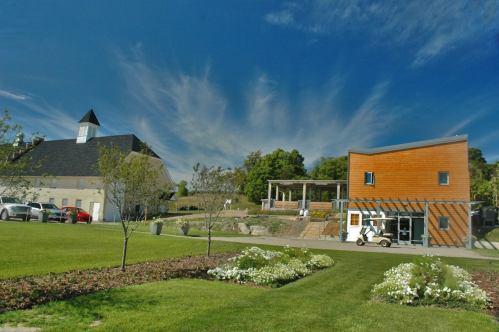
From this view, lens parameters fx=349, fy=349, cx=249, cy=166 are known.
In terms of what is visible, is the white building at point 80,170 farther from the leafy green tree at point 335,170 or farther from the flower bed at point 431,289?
the flower bed at point 431,289

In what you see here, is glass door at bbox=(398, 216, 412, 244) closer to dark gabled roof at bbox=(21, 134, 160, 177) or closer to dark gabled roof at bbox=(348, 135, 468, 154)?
dark gabled roof at bbox=(348, 135, 468, 154)

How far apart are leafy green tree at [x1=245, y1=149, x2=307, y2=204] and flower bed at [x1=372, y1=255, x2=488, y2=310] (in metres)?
49.5

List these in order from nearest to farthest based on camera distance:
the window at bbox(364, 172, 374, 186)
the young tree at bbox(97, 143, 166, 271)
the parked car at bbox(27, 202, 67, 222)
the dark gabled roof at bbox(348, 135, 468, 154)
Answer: the young tree at bbox(97, 143, 166, 271), the dark gabled roof at bbox(348, 135, 468, 154), the parked car at bbox(27, 202, 67, 222), the window at bbox(364, 172, 374, 186)

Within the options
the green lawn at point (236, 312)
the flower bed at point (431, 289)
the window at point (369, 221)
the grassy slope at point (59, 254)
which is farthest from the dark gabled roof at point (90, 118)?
the flower bed at point (431, 289)

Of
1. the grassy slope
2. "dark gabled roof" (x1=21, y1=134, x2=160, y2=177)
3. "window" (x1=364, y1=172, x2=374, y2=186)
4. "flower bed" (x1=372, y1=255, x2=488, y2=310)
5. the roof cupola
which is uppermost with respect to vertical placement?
the roof cupola

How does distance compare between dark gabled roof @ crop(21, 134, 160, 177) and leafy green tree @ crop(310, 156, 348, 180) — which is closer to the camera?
dark gabled roof @ crop(21, 134, 160, 177)

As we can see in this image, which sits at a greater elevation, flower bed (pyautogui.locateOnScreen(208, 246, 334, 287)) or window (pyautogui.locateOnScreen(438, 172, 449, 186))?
window (pyautogui.locateOnScreen(438, 172, 449, 186))

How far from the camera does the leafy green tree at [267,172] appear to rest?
59906 mm

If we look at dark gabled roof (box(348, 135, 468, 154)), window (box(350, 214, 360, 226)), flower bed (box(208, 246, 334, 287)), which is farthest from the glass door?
flower bed (box(208, 246, 334, 287))

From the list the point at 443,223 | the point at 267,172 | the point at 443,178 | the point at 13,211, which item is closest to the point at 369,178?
the point at 443,178

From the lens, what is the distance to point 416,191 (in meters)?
28.2

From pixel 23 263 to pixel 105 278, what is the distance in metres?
3.34

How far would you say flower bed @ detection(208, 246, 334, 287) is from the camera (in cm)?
893

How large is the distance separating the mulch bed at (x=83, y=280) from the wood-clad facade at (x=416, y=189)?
2083cm
